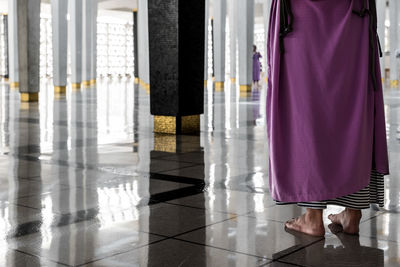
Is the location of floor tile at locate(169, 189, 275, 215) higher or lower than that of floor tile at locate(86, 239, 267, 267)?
higher

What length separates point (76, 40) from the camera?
2991 centimetres

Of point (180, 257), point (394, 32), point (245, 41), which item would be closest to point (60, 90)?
point (245, 41)

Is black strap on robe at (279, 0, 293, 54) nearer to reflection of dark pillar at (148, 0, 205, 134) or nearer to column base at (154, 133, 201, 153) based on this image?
column base at (154, 133, 201, 153)

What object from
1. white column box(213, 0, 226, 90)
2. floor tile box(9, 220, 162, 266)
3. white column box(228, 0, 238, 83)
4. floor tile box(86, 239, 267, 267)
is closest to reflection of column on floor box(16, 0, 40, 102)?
white column box(213, 0, 226, 90)

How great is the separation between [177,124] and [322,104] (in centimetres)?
579

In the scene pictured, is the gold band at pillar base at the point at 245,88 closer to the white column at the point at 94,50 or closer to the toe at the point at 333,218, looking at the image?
the white column at the point at 94,50

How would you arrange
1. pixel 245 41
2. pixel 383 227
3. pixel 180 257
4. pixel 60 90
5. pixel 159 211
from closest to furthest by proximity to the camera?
pixel 180 257, pixel 383 227, pixel 159 211, pixel 60 90, pixel 245 41

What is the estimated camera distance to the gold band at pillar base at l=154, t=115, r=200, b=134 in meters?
9.26

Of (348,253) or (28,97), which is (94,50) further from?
(348,253)

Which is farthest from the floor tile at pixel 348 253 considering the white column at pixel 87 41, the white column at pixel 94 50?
the white column at pixel 94 50

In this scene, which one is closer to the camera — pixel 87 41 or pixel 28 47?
pixel 28 47

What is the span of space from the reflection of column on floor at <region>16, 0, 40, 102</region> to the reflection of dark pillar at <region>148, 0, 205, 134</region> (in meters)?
9.93

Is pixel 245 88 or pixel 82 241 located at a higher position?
pixel 245 88

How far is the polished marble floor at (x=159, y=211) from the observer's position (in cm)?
325
